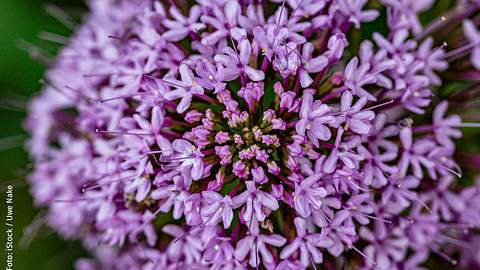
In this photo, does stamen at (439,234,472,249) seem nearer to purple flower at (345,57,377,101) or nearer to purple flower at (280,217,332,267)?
purple flower at (280,217,332,267)

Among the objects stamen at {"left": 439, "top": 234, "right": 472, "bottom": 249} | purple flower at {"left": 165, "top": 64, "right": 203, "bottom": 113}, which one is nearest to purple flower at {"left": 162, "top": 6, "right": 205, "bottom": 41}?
purple flower at {"left": 165, "top": 64, "right": 203, "bottom": 113}

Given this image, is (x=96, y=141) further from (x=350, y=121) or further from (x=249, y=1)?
(x=350, y=121)

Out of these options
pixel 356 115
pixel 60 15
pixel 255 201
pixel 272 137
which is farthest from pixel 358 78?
pixel 60 15

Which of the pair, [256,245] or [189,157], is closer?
[189,157]

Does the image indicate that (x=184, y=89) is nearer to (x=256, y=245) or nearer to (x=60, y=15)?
(x=256, y=245)

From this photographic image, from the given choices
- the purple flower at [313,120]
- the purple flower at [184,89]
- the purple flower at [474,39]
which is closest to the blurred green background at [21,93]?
the purple flower at [184,89]
